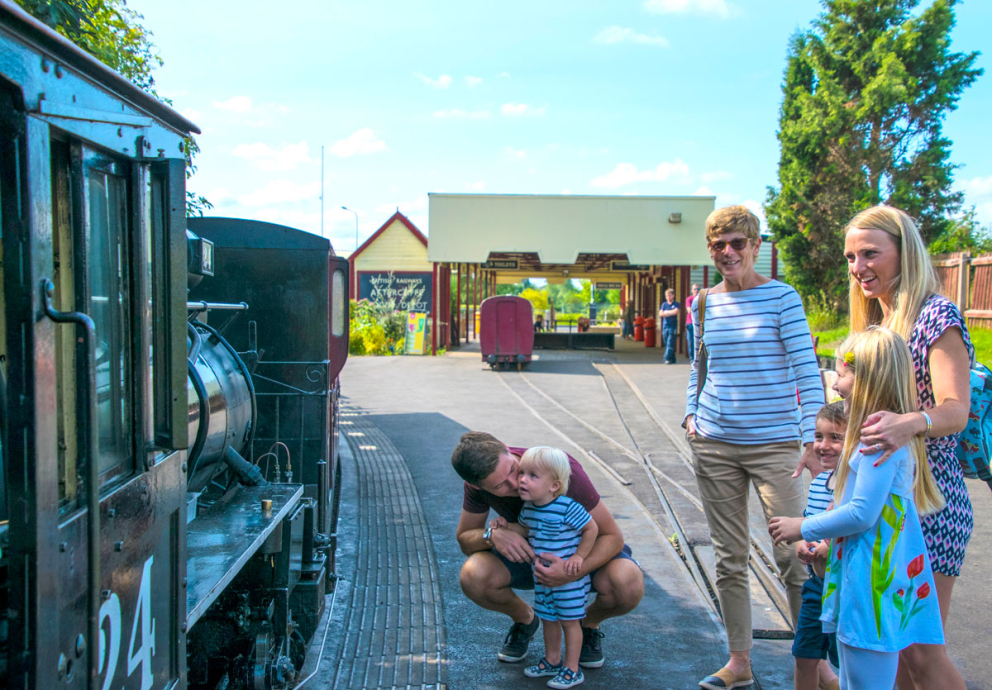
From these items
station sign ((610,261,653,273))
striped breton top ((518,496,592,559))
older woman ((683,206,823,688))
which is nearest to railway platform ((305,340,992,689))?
older woman ((683,206,823,688))

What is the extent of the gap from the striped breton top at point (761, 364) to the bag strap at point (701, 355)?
160 mm

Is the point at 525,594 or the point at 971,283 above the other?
the point at 971,283

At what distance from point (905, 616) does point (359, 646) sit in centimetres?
260

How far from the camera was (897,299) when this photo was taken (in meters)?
2.68

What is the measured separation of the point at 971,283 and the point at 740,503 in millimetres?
15586

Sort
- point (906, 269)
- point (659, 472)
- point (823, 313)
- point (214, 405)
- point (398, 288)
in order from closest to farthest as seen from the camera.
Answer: point (906, 269), point (214, 405), point (659, 472), point (823, 313), point (398, 288)

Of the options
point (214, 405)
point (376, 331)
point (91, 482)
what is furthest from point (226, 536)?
point (376, 331)

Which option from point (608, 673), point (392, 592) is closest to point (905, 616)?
point (608, 673)

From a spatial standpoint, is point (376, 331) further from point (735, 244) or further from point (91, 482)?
point (91, 482)

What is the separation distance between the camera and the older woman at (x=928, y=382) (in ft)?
7.94

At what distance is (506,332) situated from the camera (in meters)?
18.8

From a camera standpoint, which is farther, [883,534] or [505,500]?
[505,500]

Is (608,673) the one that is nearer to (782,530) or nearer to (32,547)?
(782,530)

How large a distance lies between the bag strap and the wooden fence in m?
13.8
